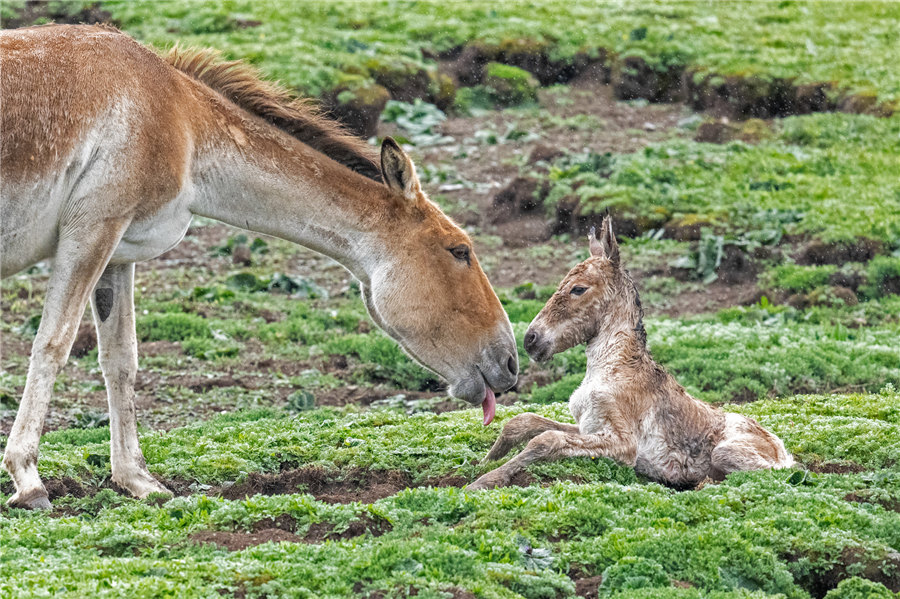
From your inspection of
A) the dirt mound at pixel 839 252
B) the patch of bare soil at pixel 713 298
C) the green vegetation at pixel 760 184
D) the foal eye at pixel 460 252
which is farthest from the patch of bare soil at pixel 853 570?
the green vegetation at pixel 760 184

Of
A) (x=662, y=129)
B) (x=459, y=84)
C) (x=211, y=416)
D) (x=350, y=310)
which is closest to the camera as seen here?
(x=211, y=416)

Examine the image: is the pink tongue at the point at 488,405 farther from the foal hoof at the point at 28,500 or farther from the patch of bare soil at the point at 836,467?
the foal hoof at the point at 28,500

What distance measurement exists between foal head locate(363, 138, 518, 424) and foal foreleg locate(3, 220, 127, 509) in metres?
1.89

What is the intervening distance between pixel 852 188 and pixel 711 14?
51.2 feet

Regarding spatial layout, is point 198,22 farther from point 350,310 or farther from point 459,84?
point 350,310

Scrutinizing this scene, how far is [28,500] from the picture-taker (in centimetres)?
696

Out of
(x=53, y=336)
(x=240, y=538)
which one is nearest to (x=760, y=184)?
(x=53, y=336)

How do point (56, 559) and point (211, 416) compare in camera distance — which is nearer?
point (56, 559)

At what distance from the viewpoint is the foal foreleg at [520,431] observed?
811 centimetres

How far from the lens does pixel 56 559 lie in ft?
19.2

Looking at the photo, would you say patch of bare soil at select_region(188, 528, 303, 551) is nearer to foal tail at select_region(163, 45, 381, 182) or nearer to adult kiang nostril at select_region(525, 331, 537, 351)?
adult kiang nostril at select_region(525, 331, 537, 351)

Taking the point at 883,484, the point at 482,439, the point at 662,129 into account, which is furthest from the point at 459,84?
the point at 883,484

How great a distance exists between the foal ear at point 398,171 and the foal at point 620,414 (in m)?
1.38

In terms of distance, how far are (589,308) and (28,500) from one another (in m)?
4.10
